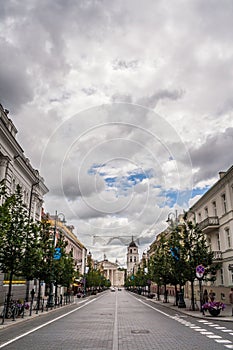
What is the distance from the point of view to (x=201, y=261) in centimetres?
2962

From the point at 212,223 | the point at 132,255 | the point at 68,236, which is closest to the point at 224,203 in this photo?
the point at 212,223

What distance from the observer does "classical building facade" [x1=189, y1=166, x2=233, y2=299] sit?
119 ft

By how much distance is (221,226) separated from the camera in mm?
39500

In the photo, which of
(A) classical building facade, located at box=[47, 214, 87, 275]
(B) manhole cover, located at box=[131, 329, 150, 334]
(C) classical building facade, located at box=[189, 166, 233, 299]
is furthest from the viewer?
(A) classical building facade, located at box=[47, 214, 87, 275]

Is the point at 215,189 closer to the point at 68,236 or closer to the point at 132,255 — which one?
the point at 68,236

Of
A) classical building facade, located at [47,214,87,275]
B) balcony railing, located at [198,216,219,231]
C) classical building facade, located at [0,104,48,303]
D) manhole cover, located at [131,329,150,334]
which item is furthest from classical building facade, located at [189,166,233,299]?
classical building facade, located at [47,214,87,275]

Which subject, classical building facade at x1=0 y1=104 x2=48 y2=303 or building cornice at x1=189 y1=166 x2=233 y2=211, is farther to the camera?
building cornice at x1=189 y1=166 x2=233 y2=211

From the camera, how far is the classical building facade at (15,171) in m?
31.4

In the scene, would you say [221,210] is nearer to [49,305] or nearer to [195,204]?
[195,204]

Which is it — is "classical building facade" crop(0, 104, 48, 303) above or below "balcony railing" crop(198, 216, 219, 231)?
above

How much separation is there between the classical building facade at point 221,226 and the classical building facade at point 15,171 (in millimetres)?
20821

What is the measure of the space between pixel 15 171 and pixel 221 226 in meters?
22.9

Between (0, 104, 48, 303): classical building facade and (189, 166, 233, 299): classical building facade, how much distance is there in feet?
68.3

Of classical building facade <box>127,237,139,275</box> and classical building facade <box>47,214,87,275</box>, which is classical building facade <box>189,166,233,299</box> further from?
classical building facade <box>127,237,139,275</box>
